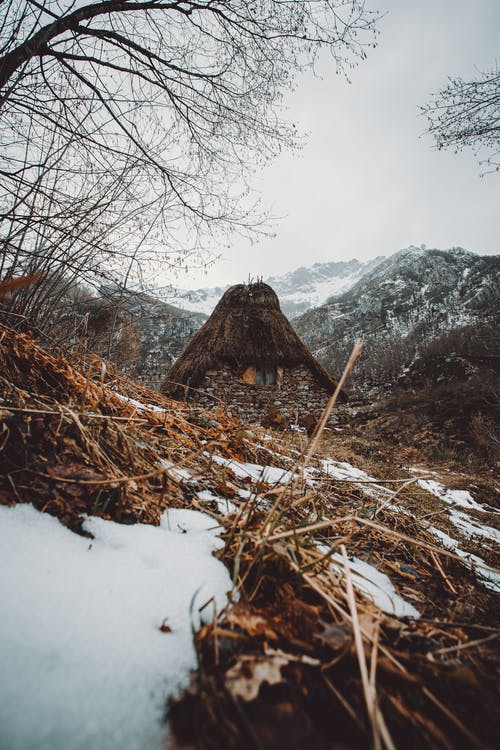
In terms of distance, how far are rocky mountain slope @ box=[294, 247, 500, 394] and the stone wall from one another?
36.6 feet

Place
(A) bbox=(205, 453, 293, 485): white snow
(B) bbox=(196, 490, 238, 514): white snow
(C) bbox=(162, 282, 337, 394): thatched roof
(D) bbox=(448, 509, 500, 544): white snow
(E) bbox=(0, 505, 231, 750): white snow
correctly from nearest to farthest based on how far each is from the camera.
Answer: (E) bbox=(0, 505, 231, 750): white snow < (B) bbox=(196, 490, 238, 514): white snow < (A) bbox=(205, 453, 293, 485): white snow < (D) bbox=(448, 509, 500, 544): white snow < (C) bbox=(162, 282, 337, 394): thatched roof

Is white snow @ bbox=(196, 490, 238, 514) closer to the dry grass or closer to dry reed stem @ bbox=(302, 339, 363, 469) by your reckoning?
the dry grass

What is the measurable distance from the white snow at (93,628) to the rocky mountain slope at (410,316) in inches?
744

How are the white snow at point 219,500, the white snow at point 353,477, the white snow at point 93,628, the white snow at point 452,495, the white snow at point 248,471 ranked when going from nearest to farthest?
the white snow at point 93,628
the white snow at point 219,500
the white snow at point 248,471
the white snow at point 353,477
the white snow at point 452,495

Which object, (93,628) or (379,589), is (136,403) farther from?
(379,589)

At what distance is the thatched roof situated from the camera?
8227 mm

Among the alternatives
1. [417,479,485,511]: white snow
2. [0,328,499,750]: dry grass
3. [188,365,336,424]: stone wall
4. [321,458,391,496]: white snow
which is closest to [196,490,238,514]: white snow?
[0,328,499,750]: dry grass

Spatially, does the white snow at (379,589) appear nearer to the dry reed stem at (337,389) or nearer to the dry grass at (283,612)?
→ the dry grass at (283,612)

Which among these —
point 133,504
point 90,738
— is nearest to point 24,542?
point 133,504

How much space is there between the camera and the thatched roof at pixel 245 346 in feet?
27.0

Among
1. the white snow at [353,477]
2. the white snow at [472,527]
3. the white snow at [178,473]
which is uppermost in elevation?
the white snow at [178,473]

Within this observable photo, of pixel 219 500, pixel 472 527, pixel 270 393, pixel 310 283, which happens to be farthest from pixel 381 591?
pixel 310 283

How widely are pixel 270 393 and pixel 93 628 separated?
7.95 meters

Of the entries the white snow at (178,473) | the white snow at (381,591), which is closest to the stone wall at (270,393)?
the white snow at (178,473)
